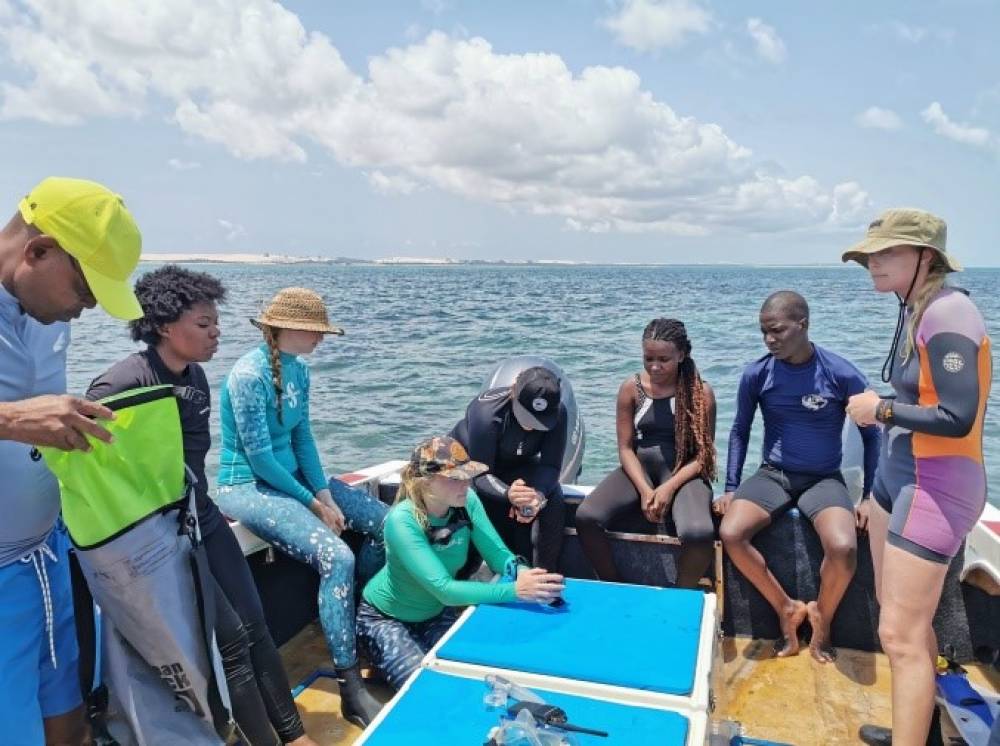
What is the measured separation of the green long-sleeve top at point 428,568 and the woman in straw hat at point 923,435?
1.18m

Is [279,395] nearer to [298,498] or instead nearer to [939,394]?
[298,498]

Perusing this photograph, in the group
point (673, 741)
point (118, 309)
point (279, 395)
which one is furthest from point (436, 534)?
point (118, 309)

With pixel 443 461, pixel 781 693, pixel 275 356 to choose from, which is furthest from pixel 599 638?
pixel 275 356

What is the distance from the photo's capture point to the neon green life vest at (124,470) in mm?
1645

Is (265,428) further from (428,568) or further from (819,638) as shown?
(819,638)

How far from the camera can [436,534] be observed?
8.71ft

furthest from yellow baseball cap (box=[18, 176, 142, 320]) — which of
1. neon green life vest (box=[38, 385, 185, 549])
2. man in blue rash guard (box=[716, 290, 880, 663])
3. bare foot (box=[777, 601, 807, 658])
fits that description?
bare foot (box=[777, 601, 807, 658])

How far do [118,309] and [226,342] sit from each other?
567 inches

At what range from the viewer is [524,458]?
11.3 feet

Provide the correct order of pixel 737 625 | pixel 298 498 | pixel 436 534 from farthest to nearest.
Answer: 1. pixel 737 625
2. pixel 298 498
3. pixel 436 534

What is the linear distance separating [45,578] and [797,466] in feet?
9.45

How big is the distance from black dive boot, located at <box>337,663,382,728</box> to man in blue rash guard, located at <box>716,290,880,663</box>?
5.25 ft

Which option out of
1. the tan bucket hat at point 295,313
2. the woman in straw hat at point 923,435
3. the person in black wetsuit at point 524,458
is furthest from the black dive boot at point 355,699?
the woman in straw hat at point 923,435

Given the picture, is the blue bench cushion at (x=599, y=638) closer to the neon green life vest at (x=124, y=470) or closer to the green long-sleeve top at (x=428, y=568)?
the green long-sleeve top at (x=428, y=568)
